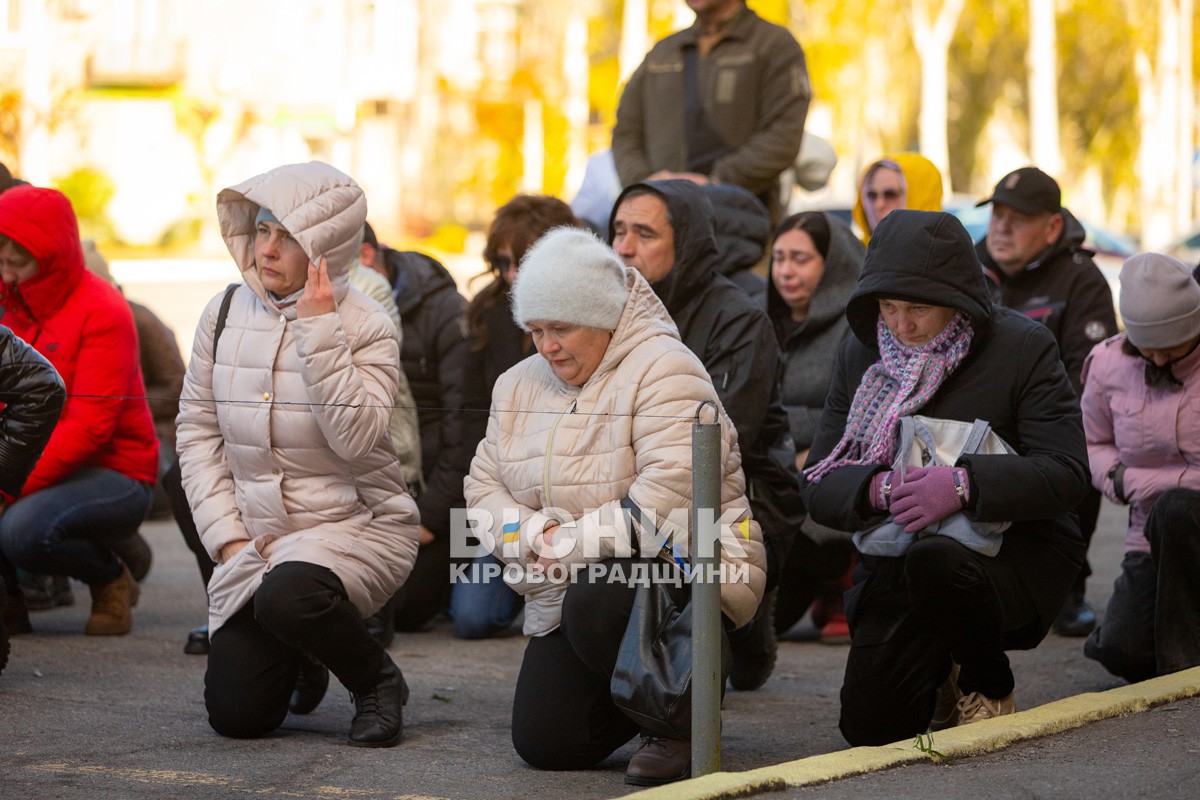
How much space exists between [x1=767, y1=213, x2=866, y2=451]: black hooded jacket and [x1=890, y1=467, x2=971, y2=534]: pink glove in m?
2.30

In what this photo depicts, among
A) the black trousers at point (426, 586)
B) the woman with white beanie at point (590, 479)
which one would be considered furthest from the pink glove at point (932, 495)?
the black trousers at point (426, 586)

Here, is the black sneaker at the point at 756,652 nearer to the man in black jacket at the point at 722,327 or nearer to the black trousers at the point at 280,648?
the man in black jacket at the point at 722,327

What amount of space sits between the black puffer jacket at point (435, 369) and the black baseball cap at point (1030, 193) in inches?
95.7

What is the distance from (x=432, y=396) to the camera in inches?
314

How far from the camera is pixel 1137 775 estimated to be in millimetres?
4684

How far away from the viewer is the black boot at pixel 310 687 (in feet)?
19.6

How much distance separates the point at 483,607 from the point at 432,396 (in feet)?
3.21

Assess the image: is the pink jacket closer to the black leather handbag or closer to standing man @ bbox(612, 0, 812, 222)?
the black leather handbag

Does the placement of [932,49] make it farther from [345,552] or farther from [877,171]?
[345,552]

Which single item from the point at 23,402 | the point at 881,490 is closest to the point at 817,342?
the point at 881,490

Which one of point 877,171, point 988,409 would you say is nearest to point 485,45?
point 877,171

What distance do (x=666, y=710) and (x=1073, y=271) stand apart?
3792 mm

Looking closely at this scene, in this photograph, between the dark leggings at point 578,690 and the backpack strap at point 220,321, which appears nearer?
the dark leggings at point 578,690

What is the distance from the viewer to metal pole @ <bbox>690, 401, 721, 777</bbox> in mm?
4676
